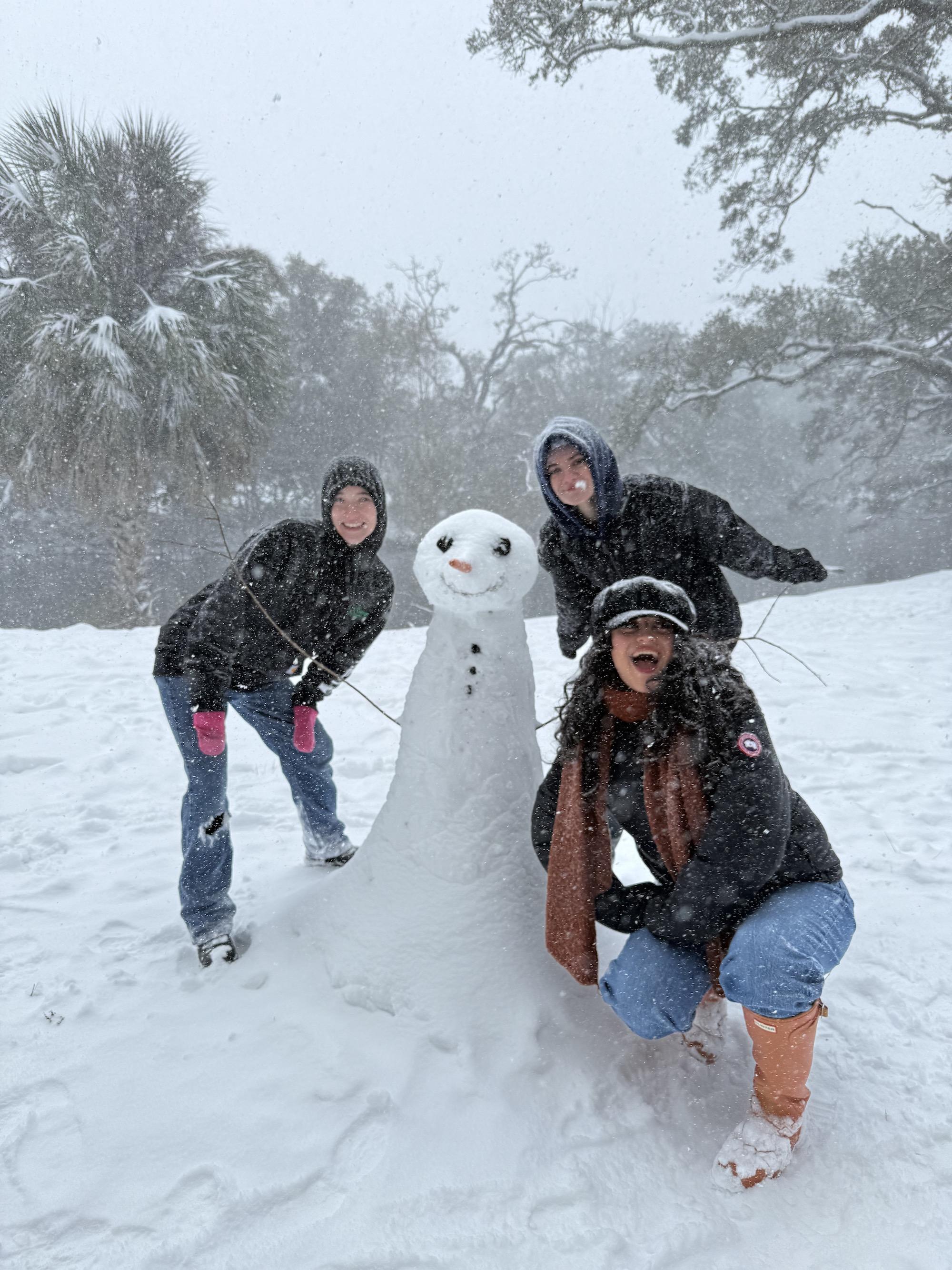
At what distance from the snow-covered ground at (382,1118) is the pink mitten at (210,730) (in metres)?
0.51

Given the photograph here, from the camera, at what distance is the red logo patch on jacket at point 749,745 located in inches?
56.0

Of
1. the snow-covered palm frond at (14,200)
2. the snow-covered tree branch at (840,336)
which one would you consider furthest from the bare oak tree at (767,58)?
the snow-covered palm frond at (14,200)

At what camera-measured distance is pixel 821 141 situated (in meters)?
7.63

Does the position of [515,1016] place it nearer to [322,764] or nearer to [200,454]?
[322,764]

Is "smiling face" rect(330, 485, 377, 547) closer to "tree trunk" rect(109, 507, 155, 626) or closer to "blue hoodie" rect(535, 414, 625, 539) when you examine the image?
"blue hoodie" rect(535, 414, 625, 539)

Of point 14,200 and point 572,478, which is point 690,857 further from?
point 14,200

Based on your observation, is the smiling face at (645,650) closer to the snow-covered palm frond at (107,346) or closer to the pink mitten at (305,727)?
the pink mitten at (305,727)

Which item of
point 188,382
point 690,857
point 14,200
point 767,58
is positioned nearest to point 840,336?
point 767,58

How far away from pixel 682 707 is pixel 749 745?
15 centimetres

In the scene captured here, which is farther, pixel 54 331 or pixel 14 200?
pixel 14 200

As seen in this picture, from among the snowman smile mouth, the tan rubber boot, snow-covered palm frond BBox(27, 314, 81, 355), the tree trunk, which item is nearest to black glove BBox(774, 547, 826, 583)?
the snowman smile mouth

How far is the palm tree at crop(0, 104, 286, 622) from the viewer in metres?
7.64

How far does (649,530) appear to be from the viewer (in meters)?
1.96

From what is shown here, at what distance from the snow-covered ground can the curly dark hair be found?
2.27 ft
